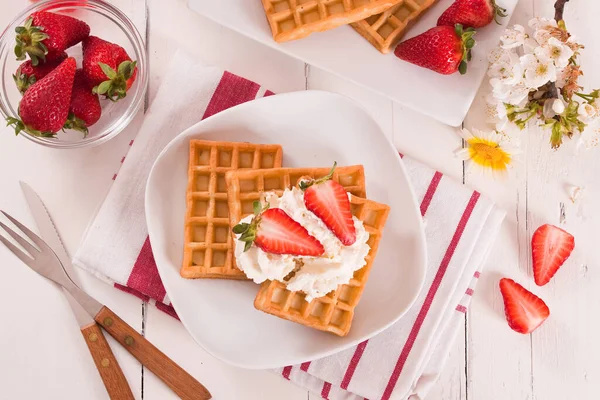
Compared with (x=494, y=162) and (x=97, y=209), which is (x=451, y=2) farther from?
(x=97, y=209)

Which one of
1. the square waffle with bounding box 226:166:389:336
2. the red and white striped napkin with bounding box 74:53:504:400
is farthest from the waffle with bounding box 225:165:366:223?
the red and white striped napkin with bounding box 74:53:504:400

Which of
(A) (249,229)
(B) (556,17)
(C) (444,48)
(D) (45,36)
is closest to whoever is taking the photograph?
(A) (249,229)

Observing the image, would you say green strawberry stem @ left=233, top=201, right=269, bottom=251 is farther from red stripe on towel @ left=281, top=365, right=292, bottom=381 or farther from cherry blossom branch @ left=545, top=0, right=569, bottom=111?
cherry blossom branch @ left=545, top=0, right=569, bottom=111

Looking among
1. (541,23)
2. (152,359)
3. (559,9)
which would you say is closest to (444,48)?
(541,23)

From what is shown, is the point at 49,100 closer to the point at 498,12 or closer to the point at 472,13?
the point at 472,13

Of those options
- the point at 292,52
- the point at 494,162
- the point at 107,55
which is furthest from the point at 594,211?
the point at 107,55

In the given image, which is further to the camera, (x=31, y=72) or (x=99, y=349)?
(x=99, y=349)
